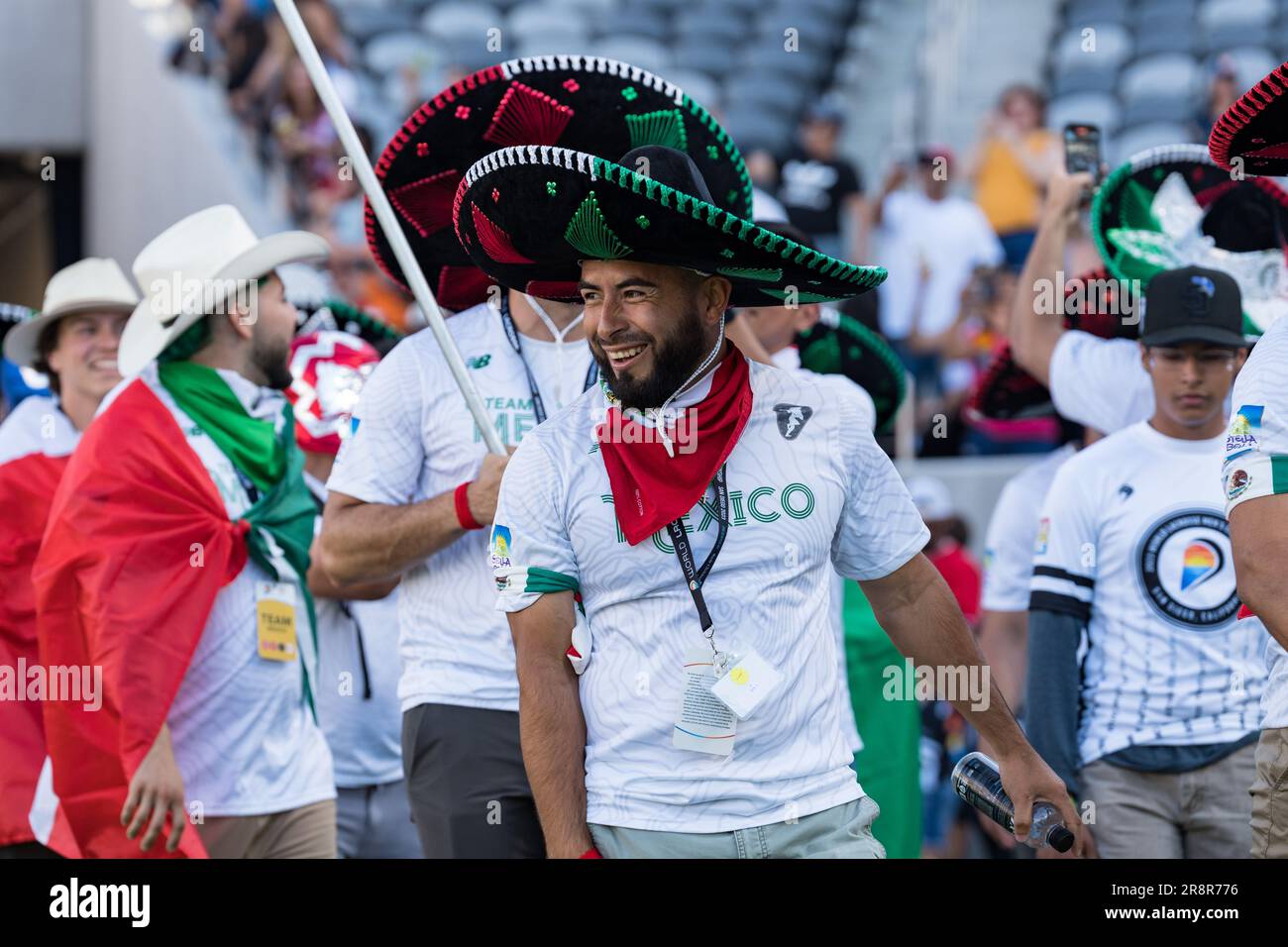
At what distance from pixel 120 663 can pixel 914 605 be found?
6.22 ft

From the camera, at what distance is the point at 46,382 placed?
238 inches

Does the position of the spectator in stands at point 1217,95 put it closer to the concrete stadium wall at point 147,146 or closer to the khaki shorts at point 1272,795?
the concrete stadium wall at point 147,146

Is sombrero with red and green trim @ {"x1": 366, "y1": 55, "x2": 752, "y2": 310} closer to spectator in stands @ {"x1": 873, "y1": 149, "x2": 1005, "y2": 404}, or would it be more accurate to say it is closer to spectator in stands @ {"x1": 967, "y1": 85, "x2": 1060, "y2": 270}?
spectator in stands @ {"x1": 873, "y1": 149, "x2": 1005, "y2": 404}

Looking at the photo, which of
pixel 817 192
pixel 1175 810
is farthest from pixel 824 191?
pixel 1175 810

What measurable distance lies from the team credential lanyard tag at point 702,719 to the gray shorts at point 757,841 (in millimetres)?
149

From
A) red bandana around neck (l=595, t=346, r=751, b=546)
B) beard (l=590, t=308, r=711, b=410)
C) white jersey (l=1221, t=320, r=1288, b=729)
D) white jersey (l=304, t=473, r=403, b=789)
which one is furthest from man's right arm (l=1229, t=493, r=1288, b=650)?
white jersey (l=304, t=473, r=403, b=789)

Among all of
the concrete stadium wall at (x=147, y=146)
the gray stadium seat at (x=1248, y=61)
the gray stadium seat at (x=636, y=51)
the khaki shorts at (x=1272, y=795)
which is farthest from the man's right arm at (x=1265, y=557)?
the gray stadium seat at (x=636, y=51)

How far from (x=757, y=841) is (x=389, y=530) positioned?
123 centimetres

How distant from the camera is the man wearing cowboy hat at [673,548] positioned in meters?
3.16

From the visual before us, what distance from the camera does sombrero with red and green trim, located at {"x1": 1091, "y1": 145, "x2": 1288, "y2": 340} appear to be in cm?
498

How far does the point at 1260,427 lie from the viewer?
3219 mm

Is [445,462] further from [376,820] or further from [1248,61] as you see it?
[1248,61]
